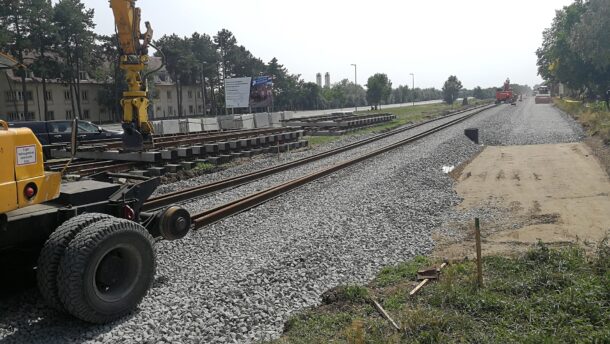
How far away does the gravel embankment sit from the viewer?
508 cm

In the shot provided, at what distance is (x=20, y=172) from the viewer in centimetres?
488

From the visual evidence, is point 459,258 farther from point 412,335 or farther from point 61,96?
point 61,96

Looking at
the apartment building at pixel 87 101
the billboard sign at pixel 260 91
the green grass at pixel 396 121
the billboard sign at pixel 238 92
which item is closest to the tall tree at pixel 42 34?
the apartment building at pixel 87 101

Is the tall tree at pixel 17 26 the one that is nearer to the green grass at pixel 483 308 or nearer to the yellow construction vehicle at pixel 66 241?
the yellow construction vehicle at pixel 66 241

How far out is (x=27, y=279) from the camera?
5555 mm

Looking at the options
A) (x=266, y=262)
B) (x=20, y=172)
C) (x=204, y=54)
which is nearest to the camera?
(x=20, y=172)

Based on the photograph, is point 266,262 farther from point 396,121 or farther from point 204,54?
point 204,54

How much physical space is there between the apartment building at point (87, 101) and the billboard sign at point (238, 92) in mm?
18142

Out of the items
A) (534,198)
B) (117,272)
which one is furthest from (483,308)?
(534,198)

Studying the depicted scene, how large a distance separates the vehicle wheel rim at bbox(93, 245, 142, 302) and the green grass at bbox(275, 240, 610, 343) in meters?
1.85

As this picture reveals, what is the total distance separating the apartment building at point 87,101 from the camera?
56.6 metres

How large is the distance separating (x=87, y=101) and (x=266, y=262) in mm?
70280

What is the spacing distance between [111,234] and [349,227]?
15.9ft

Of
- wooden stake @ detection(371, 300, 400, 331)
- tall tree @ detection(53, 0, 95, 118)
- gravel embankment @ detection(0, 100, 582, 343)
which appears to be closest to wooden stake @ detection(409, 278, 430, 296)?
wooden stake @ detection(371, 300, 400, 331)
